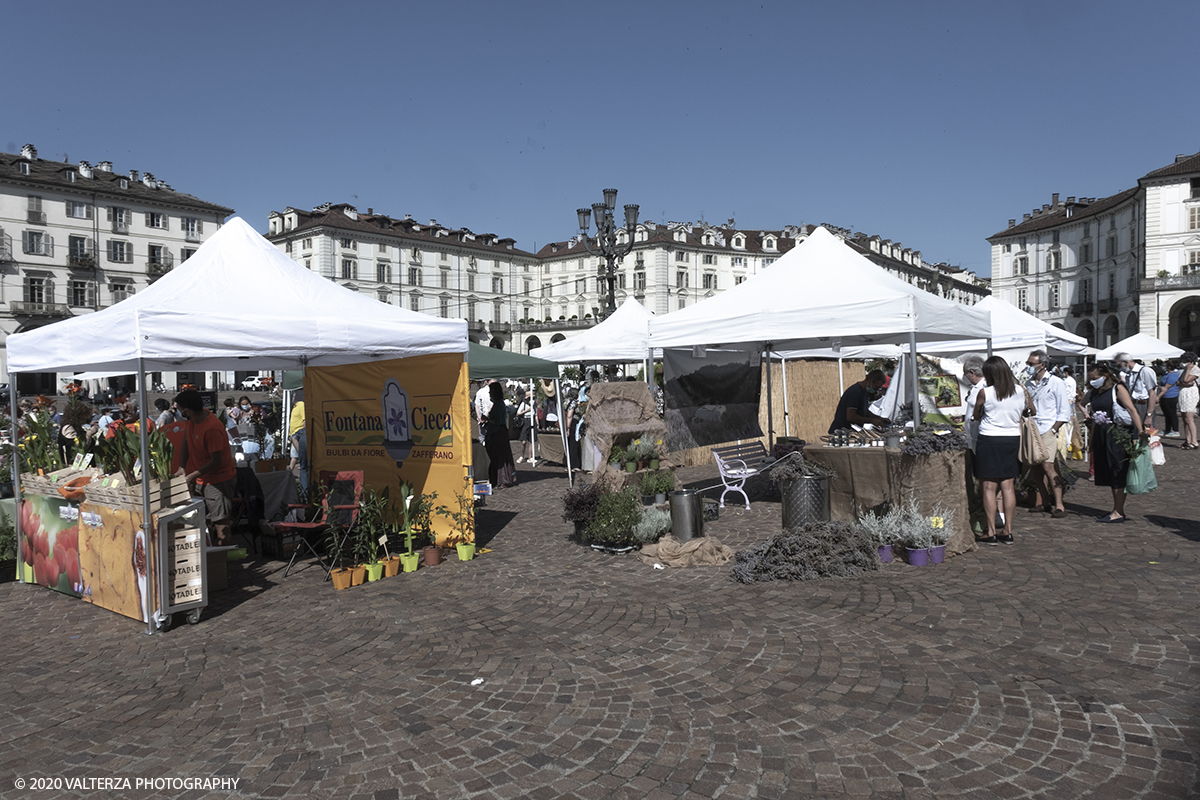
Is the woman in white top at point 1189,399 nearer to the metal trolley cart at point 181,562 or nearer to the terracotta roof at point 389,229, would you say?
the metal trolley cart at point 181,562

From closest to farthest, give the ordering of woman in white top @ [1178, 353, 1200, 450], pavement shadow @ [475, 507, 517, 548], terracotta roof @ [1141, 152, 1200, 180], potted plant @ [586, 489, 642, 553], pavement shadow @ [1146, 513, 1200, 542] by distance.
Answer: pavement shadow @ [1146, 513, 1200, 542]
potted plant @ [586, 489, 642, 553]
pavement shadow @ [475, 507, 517, 548]
woman in white top @ [1178, 353, 1200, 450]
terracotta roof @ [1141, 152, 1200, 180]

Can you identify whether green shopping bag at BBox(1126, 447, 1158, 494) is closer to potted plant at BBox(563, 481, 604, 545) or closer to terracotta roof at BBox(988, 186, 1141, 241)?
potted plant at BBox(563, 481, 604, 545)

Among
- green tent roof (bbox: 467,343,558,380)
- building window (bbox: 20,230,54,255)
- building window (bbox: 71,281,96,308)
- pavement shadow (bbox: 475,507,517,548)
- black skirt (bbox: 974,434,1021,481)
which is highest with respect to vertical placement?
building window (bbox: 20,230,54,255)

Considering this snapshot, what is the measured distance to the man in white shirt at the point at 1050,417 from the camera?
8.87 meters

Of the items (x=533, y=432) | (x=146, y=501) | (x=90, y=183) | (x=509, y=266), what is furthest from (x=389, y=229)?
(x=146, y=501)

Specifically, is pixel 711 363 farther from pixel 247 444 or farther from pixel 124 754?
pixel 124 754

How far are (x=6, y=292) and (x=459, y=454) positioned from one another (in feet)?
218

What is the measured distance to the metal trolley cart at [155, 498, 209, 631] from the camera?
552 cm

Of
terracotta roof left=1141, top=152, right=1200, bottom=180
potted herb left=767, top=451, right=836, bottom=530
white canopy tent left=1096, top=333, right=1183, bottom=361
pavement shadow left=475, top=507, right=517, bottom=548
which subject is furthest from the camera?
terracotta roof left=1141, top=152, right=1200, bottom=180

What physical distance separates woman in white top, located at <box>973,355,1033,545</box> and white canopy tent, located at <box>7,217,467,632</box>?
5.18 metres

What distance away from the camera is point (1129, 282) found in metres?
66.1

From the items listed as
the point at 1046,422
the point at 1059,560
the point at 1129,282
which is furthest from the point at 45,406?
the point at 1129,282

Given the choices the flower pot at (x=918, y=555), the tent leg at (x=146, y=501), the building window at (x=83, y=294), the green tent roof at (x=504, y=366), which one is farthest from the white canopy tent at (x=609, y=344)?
the building window at (x=83, y=294)

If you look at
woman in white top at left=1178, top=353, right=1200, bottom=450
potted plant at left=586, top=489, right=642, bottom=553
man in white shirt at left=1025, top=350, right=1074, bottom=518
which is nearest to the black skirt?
man in white shirt at left=1025, top=350, right=1074, bottom=518
